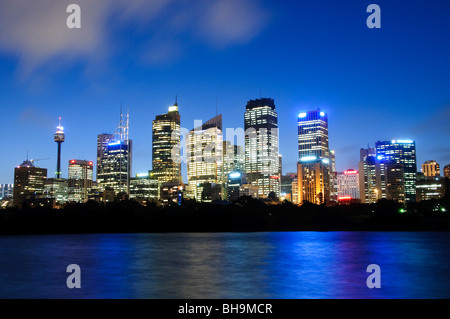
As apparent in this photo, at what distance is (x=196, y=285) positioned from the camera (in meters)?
32.6

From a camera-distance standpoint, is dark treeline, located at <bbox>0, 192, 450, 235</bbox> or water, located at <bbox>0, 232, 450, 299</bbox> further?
dark treeline, located at <bbox>0, 192, 450, 235</bbox>

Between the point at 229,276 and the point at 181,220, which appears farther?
the point at 181,220

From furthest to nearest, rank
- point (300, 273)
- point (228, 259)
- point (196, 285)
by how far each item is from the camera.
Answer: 1. point (228, 259)
2. point (300, 273)
3. point (196, 285)

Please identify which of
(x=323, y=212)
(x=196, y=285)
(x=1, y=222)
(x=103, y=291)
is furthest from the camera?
(x=323, y=212)

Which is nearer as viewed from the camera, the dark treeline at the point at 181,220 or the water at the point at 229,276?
the water at the point at 229,276

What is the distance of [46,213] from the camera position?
12938 cm
